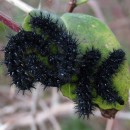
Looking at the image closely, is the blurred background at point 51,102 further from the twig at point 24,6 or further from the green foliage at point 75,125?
the twig at point 24,6

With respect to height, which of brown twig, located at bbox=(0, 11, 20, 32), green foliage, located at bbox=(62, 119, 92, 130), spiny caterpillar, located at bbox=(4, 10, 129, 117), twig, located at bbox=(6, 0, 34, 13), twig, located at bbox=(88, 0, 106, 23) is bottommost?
green foliage, located at bbox=(62, 119, 92, 130)

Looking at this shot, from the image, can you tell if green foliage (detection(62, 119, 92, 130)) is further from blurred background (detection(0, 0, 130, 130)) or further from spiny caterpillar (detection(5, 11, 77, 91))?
spiny caterpillar (detection(5, 11, 77, 91))

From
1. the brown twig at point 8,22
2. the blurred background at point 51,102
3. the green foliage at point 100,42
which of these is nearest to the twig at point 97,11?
the blurred background at point 51,102

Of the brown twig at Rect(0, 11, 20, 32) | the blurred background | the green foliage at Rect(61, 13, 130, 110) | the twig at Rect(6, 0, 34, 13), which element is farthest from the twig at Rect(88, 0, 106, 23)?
the brown twig at Rect(0, 11, 20, 32)

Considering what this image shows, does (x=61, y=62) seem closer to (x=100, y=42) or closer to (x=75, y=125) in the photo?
(x=100, y=42)

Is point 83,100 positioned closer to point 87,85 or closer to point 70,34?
point 87,85

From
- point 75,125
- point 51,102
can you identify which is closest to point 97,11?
point 51,102
